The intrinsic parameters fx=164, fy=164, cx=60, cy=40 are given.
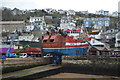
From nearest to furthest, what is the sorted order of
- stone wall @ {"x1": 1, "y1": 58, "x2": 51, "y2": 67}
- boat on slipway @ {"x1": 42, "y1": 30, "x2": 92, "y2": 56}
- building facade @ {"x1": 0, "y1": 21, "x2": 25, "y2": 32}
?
stone wall @ {"x1": 1, "y1": 58, "x2": 51, "y2": 67}, boat on slipway @ {"x1": 42, "y1": 30, "x2": 92, "y2": 56}, building facade @ {"x1": 0, "y1": 21, "x2": 25, "y2": 32}

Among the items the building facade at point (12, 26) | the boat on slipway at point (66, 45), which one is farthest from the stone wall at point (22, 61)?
the building facade at point (12, 26)

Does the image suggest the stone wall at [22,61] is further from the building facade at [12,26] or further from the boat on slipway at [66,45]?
the building facade at [12,26]

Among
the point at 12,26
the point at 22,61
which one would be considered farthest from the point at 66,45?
the point at 12,26

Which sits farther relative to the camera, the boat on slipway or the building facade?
the building facade

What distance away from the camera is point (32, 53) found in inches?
862

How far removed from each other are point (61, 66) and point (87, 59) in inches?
110

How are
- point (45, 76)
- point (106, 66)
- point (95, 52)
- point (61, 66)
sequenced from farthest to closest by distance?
point (95, 52) < point (61, 66) < point (106, 66) < point (45, 76)

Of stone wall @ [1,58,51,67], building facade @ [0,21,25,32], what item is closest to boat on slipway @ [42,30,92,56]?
stone wall @ [1,58,51,67]

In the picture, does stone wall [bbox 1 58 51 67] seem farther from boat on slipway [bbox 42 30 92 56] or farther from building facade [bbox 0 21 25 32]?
building facade [bbox 0 21 25 32]

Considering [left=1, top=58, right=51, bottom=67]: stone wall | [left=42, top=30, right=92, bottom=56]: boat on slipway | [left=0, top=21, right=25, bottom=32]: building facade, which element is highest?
[left=0, top=21, right=25, bottom=32]: building facade

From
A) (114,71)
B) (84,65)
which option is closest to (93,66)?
(84,65)

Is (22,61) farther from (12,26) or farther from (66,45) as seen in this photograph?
(12,26)

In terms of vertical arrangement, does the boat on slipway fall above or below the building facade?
below

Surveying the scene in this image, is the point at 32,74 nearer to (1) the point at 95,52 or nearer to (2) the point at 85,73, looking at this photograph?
(2) the point at 85,73
